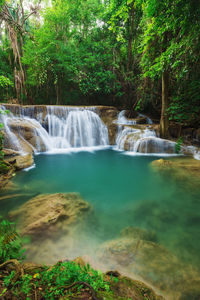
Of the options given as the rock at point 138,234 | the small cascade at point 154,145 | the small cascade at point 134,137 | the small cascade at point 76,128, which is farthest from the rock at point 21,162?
the small cascade at point 154,145

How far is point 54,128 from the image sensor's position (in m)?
11.1

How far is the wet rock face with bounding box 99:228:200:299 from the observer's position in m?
1.76

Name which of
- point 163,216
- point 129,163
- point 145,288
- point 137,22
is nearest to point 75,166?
point 129,163

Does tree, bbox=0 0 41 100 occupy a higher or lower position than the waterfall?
higher

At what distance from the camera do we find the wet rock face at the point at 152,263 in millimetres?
1764

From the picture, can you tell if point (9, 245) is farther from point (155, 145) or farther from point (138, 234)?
point (155, 145)


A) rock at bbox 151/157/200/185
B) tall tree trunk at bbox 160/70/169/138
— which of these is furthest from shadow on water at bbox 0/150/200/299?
tall tree trunk at bbox 160/70/169/138

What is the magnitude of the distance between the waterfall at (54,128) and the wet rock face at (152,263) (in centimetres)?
758

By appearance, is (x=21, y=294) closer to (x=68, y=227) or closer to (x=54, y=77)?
(x=68, y=227)

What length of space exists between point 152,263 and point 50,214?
1.92 meters

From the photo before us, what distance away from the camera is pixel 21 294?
110cm

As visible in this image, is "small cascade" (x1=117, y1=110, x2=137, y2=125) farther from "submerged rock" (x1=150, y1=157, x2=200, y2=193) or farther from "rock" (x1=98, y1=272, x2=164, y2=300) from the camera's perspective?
"rock" (x1=98, y1=272, x2=164, y2=300)

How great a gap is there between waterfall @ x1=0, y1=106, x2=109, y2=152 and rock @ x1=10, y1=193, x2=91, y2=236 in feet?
18.9

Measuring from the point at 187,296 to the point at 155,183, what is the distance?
3.61m
